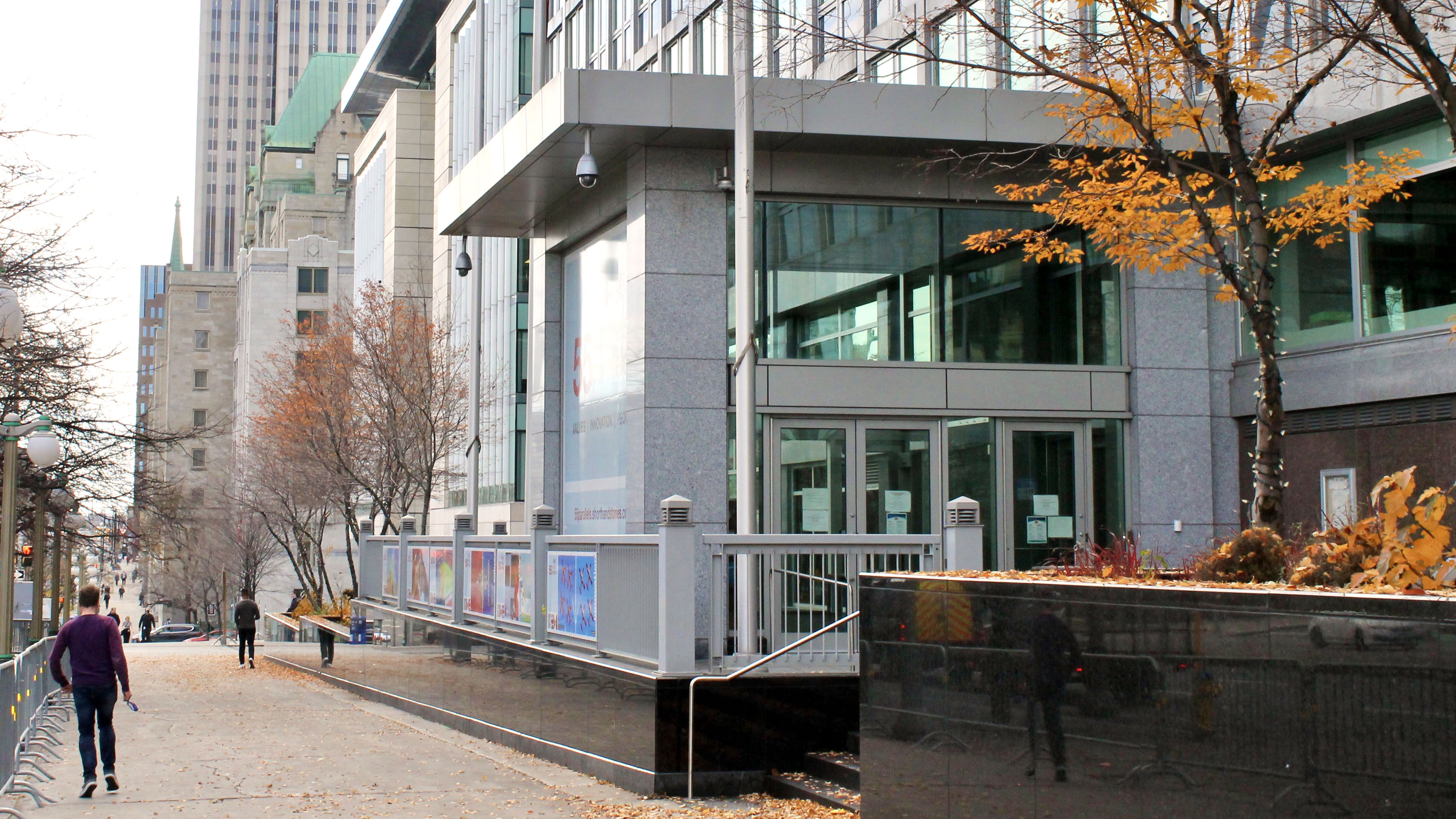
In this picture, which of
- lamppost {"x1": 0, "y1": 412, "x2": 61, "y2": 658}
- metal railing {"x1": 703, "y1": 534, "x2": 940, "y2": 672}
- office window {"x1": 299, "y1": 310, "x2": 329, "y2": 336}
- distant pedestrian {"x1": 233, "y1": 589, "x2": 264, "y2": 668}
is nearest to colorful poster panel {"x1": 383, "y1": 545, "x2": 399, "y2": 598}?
lamppost {"x1": 0, "y1": 412, "x2": 61, "y2": 658}

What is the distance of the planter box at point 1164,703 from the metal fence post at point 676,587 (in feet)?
8.14

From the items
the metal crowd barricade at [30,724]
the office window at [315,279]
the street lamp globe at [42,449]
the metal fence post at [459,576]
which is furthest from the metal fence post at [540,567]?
the office window at [315,279]

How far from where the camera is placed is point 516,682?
15.1 meters

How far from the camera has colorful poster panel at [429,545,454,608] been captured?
18.7 meters

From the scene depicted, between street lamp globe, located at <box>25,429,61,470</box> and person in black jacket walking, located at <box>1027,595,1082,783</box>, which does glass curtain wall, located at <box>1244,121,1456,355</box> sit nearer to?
person in black jacket walking, located at <box>1027,595,1082,783</box>

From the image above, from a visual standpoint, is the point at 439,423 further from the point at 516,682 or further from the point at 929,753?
the point at 929,753

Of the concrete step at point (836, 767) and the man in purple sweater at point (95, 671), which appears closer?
the concrete step at point (836, 767)

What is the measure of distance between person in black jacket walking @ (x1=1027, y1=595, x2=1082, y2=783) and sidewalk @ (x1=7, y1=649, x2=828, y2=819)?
3329 mm

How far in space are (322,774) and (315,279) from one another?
90973 millimetres

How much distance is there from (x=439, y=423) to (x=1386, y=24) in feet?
88.9

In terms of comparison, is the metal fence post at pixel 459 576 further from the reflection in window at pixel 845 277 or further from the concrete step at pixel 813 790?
the concrete step at pixel 813 790

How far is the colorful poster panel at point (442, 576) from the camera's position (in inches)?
734

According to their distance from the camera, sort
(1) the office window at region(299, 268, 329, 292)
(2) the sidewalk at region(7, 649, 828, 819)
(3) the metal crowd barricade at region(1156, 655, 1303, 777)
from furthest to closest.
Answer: (1) the office window at region(299, 268, 329, 292), (2) the sidewalk at region(7, 649, 828, 819), (3) the metal crowd barricade at region(1156, 655, 1303, 777)

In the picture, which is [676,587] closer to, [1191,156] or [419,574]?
[1191,156]
